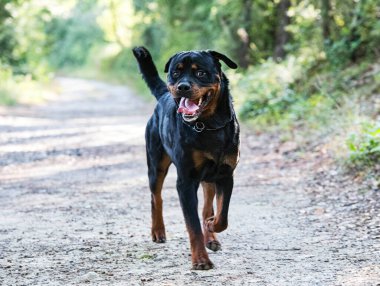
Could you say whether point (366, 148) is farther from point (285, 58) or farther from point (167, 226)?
point (285, 58)

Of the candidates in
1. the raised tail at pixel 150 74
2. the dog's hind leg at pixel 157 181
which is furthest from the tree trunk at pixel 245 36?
the dog's hind leg at pixel 157 181

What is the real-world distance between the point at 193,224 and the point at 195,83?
0.95 metres

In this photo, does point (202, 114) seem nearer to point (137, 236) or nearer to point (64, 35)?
point (137, 236)

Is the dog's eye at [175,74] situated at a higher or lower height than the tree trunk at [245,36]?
lower

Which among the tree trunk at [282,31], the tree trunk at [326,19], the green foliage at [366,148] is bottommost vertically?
the green foliage at [366,148]

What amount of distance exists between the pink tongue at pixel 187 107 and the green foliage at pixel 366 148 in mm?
3242

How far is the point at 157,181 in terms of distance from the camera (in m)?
5.42

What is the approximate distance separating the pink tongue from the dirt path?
107 centimetres

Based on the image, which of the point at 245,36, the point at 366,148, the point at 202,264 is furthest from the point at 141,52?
the point at 245,36

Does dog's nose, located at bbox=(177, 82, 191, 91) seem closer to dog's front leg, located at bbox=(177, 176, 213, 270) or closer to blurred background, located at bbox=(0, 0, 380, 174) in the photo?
dog's front leg, located at bbox=(177, 176, 213, 270)

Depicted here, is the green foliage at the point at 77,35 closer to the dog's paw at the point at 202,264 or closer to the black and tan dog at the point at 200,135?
the black and tan dog at the point at 200,135

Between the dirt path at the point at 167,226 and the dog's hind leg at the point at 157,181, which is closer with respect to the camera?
the dirt path at the point at 167,226

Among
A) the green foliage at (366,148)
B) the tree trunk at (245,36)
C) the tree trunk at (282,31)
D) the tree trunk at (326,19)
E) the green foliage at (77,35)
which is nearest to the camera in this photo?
the green foliage at (366,148)

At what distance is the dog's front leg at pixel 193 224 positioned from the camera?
4.38 meters
